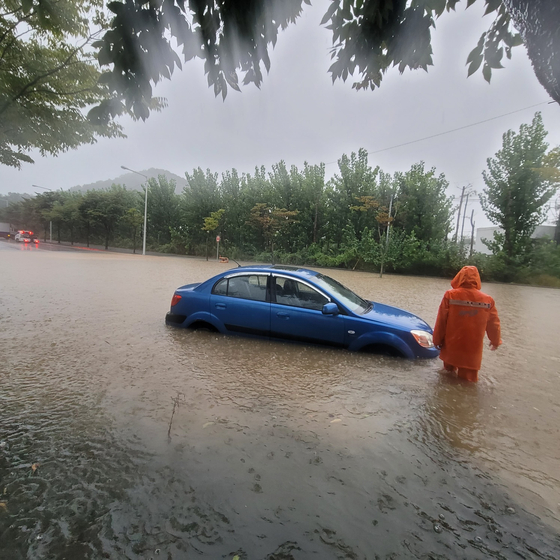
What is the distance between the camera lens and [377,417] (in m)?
3.29

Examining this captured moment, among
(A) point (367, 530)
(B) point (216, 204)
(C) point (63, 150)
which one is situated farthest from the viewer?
(B) point (216, 204)

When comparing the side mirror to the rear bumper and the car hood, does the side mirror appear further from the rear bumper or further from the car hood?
the rear bumper

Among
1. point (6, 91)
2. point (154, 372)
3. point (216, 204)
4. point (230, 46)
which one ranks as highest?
point (216, 204)

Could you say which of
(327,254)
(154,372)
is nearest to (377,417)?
(154,372)

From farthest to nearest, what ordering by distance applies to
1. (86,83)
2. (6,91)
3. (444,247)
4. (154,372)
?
1. (444,247)
2. (86,83)
3. (6,91)
4. (154,372)

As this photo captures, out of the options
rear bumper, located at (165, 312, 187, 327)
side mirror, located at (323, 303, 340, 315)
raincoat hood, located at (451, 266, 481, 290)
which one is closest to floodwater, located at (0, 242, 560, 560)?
side mirror, located at (323, 303, 340, 315)

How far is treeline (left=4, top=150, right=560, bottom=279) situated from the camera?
25.6 m

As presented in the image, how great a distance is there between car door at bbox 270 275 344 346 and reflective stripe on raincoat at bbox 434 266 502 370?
142 centimetres

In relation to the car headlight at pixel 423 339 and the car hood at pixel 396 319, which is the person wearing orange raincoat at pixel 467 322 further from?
the car hood at pixel 396 319

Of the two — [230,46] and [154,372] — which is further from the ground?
[230,46]

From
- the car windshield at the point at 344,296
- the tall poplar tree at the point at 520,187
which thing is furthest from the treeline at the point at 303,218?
the car windshield at the point at 344,296

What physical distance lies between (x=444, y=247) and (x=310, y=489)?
26024 millimetres

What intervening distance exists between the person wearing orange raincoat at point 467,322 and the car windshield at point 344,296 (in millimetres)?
1269

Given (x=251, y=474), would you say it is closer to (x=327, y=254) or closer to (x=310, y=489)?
(x=310, y=489)
